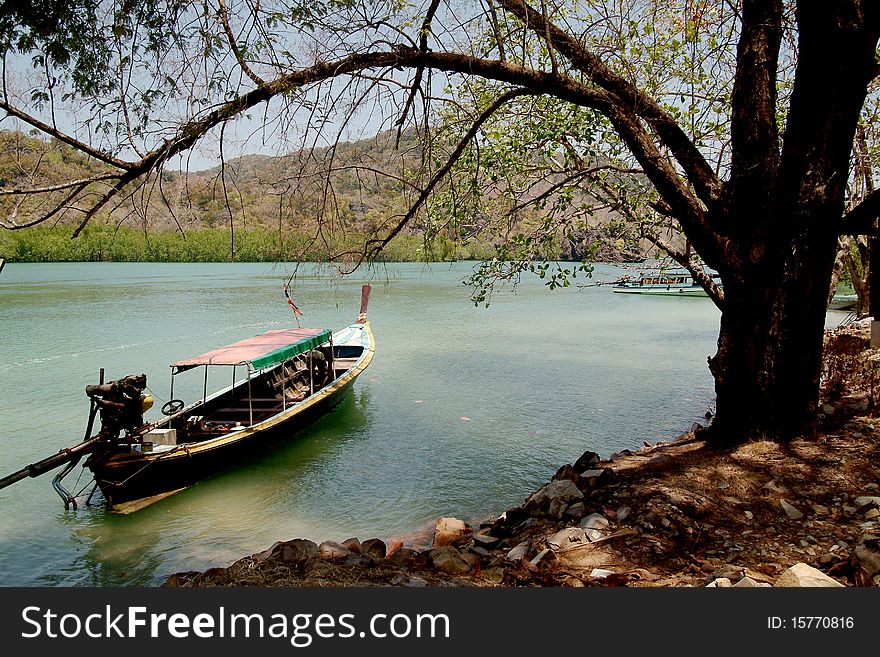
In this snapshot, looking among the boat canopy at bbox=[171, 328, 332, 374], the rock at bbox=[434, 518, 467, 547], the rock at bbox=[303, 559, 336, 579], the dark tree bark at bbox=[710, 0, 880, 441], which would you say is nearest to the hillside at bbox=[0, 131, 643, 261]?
the rock at bbox=[303, 559, 336, 579]

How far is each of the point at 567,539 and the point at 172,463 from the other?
20.9 ft

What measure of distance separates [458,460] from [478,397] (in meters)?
4.54

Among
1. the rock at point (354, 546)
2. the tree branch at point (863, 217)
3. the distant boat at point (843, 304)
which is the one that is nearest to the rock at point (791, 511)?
the tree branch at point (863, 217)

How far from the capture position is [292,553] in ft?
18.8

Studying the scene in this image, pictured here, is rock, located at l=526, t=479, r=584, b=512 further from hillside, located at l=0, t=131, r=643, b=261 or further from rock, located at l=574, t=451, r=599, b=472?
hillside, located at l=0, t=131, r=643, b=261

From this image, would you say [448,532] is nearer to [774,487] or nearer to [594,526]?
[594,526]

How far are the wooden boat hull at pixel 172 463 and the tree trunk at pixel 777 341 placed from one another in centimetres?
724

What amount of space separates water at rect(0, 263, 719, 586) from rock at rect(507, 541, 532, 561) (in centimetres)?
278

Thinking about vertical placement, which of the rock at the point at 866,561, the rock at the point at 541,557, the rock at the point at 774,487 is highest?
the rock at the point at 866,561

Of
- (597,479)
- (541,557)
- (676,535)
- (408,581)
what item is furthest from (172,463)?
(676,535)

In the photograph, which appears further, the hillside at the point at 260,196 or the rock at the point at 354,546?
the rock at the point at 354,546

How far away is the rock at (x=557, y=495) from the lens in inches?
256

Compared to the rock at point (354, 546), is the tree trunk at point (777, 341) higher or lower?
higher

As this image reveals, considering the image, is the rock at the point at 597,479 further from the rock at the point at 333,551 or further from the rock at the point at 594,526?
the rock at the point at 333,551
